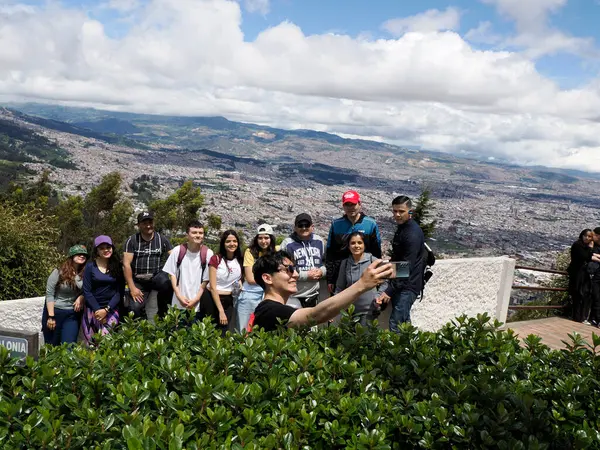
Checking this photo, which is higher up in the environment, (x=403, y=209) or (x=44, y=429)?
(x=403, y=209)

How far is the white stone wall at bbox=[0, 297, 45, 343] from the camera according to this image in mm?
4621

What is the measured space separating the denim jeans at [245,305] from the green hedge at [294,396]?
5.80 ft

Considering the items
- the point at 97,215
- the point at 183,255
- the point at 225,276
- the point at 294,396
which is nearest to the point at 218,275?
the point at 225,276

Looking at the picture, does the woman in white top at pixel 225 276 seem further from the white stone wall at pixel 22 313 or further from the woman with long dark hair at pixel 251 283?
the white stone wall at pixel 22 313

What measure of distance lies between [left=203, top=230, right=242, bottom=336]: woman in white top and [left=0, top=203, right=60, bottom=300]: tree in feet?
8.55

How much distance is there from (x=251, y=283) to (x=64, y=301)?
1692mm

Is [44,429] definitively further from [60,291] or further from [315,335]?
[60,291]

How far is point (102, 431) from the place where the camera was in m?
1.76

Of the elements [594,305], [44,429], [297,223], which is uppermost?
[297,223]

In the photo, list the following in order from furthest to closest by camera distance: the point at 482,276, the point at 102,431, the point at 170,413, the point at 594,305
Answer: the point at 594,305, the point at 482,276, the point at 170,413, the point at 102,431

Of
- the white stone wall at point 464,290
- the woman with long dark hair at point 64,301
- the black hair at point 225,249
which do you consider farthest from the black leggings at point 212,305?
the white stone wall at point 464,290

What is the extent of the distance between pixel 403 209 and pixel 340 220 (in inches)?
24.0

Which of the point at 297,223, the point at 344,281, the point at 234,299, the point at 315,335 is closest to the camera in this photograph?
the point at 315,335

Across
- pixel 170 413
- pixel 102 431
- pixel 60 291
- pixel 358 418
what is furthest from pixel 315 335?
pixel 60 291
